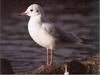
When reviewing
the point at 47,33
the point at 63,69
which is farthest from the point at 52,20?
the point at 63,69

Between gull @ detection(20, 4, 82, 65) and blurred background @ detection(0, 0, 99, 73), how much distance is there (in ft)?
0.08

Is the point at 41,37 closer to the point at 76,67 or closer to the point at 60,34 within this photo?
the point at 60,34

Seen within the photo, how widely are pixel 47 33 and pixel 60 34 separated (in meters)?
0.07

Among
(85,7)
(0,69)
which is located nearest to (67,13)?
(85,7)

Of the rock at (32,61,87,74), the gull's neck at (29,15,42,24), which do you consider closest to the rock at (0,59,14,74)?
the rock at (32,61,87,74)

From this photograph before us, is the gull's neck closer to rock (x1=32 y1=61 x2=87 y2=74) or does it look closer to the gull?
the gull

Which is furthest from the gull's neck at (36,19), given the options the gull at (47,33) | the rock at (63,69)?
the rock at (63,69)

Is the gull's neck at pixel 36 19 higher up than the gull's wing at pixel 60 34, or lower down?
higher up

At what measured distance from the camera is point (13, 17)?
7.38 feet

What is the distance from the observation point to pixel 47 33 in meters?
2.24

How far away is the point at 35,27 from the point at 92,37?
1.05 feet

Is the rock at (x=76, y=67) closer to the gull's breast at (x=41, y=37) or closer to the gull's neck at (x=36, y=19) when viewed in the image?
the gull's breast at (x=41, y=37)

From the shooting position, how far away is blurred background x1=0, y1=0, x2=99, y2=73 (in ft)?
7.34

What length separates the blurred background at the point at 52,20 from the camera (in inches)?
88.1
